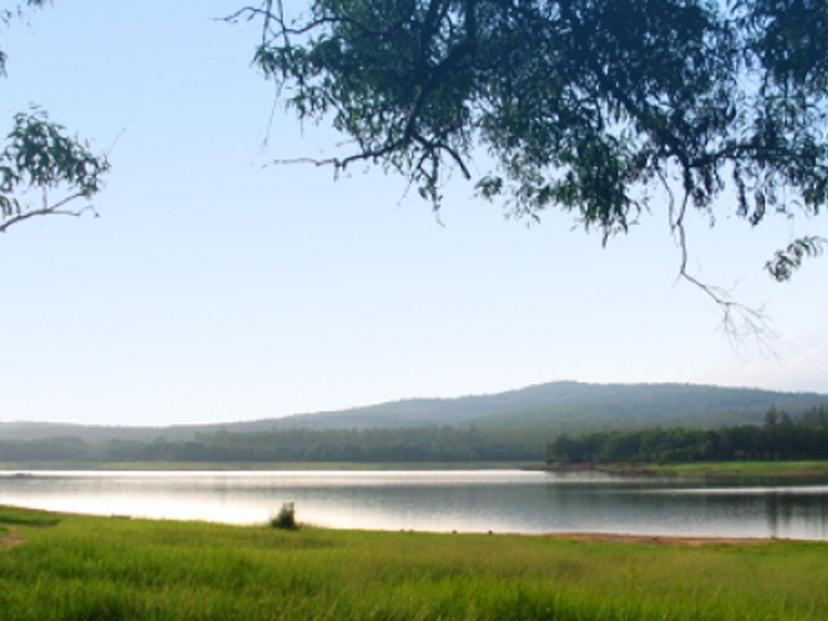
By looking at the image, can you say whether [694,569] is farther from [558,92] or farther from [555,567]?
[558,92]

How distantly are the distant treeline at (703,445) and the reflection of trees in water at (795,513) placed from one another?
6923 cm

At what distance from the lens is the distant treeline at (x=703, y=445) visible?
5379 inches

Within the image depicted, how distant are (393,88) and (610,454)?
15581cm

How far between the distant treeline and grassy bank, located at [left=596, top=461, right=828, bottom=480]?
364 centimetres

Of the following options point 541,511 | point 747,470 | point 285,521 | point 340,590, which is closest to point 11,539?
point 285,521

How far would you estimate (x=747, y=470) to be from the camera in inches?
4793

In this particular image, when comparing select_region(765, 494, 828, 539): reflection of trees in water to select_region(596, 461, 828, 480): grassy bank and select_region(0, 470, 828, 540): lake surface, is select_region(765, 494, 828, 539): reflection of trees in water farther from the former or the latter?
select_region(596, 461, 828, 480): grassy bank

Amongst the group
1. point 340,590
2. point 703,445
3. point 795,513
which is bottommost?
point 795,513

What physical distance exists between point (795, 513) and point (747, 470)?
72.7 meters

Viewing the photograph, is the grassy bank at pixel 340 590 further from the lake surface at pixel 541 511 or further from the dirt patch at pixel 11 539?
the lake surface at pixel 541 511

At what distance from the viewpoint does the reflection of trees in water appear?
43.0 meters

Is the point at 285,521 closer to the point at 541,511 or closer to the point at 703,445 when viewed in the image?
the point at 541,511

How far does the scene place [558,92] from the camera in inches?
231

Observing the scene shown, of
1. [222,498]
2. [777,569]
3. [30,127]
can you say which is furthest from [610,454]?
[30,127]
